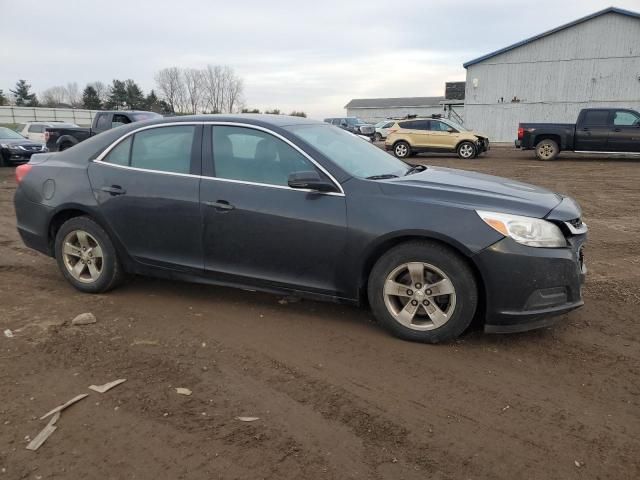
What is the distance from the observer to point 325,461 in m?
2.51

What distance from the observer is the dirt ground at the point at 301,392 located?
2512 millimetres

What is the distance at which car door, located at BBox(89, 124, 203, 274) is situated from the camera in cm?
429

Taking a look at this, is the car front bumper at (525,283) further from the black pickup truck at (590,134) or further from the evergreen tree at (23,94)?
the evergreen tree at (23,94)

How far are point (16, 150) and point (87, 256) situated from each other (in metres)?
14.7

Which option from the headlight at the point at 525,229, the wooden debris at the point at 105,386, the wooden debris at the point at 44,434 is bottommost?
the wooden debris at the point at 44,434

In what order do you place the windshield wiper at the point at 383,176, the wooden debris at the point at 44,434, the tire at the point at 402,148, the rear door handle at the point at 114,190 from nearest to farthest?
1. the wooden debris at the point at 44,434
2. the windshield wiper at the point at 383,176
3. the rear door handle at the point at 114,190
4. the tire at the point at 402,148

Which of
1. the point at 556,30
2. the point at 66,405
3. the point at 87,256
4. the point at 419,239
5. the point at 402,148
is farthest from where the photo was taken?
the point at 556,30

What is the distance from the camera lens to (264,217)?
4.00m

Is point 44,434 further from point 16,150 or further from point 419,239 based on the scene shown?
point 16,150

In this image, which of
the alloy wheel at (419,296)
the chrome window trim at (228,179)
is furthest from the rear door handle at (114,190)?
the alloy wheel at (419,296)

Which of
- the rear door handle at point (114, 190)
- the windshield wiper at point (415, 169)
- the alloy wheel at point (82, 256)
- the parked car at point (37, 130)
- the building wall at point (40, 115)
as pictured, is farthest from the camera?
the building wall at point (40, 115)

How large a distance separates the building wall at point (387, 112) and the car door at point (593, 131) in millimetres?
46762

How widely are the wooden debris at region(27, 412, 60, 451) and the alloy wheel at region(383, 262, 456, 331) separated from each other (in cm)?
216

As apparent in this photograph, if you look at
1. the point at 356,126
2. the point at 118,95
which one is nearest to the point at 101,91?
the point at 118,95
